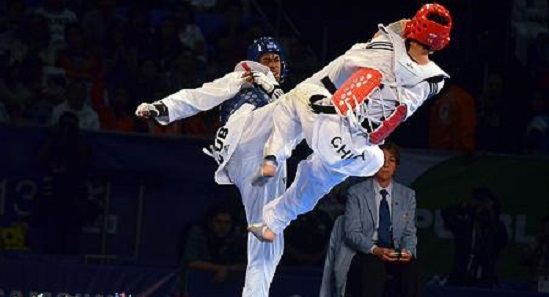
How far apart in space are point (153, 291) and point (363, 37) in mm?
5494

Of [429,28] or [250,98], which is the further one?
[250,98]

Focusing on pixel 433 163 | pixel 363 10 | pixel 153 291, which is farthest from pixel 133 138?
pixel 363 10

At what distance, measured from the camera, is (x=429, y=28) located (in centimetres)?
1216

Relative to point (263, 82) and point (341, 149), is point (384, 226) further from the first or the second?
point (341, 149)

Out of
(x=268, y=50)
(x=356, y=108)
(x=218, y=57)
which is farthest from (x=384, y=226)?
(x=218, y=57)

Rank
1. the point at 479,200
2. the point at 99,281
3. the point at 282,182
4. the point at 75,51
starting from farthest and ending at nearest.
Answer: the point at 75,51
the point at 479,200
the point at 99,281
the point at 282,182

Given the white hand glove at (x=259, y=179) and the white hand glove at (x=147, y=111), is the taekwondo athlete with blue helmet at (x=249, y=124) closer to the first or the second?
the white hand glove at (x=147, y=111)

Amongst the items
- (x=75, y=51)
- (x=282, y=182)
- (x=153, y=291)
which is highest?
(x=75, y=51)

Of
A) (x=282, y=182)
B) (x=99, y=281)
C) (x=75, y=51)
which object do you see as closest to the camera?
(x=282, y=182)

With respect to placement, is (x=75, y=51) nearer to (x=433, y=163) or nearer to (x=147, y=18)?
(x=147, y=18)

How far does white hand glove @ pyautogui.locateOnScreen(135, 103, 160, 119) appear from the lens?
1268 centimetres

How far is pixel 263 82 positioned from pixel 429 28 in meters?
1.47

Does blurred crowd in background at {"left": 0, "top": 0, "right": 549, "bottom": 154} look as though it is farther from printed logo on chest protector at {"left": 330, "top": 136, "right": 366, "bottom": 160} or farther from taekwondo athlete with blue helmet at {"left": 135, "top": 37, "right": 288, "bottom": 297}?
printed logo on chest protector at {"left": 330, "top": 136, "right": 366, "bottom": 160}

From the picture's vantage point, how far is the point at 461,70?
18938mm
